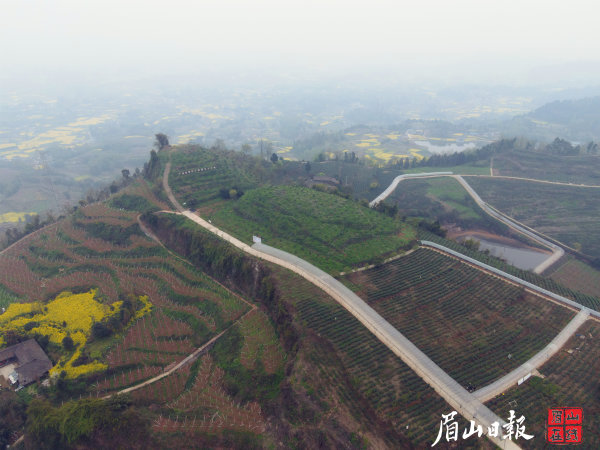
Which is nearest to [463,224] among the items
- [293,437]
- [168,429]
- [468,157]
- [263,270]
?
[468,157]

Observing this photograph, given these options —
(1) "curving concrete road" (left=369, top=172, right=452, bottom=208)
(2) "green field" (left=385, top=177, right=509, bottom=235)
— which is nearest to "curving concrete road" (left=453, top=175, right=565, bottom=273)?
(2) "green field" (left=385, top=177, right=509, bottom=235)

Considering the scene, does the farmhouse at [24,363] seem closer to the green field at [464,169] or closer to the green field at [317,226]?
the green field at [317,226]

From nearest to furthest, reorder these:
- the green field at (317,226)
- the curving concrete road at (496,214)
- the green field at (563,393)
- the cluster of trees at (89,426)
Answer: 1. the green field at (563,393)
2. the cluster of trees at (89,426)
3. the green field at (317,226)
4. the curving concrete road at (496,214)

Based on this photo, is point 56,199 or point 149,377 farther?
point 56,199

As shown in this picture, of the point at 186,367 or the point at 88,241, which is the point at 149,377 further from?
the point at 88,241

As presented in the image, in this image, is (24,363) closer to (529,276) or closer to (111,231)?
(111,231)

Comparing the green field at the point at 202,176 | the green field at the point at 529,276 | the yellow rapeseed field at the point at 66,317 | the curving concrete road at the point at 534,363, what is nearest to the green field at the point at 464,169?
the green field at the point at 529,276
